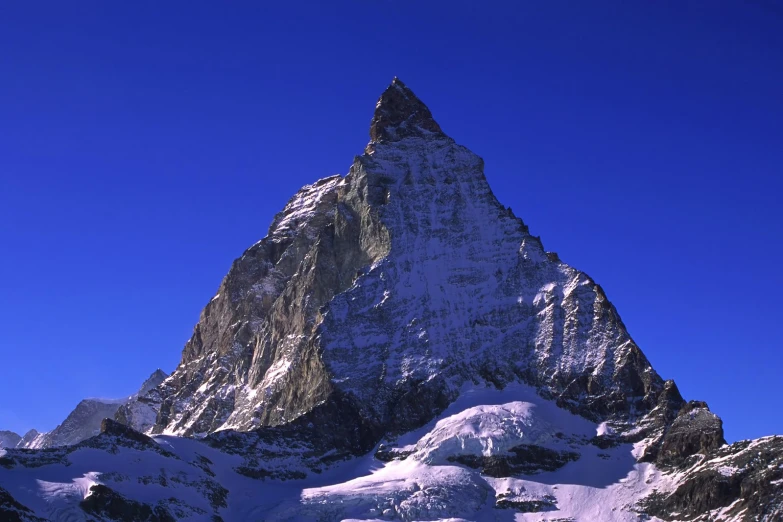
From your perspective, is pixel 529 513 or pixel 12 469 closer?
pixel 12 469

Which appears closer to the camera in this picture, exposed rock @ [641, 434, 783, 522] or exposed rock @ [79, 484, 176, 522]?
exposed rock @ [79, 484, 176, 522]

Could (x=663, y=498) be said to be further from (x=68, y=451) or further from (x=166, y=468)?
(x=68, y=451)

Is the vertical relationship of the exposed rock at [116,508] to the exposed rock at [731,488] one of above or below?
below

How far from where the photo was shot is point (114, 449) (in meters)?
199

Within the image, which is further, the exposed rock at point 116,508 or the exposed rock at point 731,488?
the exposed rock at point 731,488

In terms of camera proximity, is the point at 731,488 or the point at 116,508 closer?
the point at 116,508

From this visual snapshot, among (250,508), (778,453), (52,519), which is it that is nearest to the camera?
(52,519)

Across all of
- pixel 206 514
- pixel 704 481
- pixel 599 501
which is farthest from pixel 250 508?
pixel 704 481

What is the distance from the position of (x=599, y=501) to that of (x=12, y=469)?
309ft

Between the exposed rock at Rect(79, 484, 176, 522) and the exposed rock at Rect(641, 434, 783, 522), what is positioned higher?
the exposed rock at Rect(641, 434, 783, 522)

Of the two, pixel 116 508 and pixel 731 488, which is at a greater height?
pixel 731 488

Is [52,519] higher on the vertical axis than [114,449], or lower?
lower

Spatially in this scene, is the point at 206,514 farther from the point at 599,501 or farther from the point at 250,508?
the point at 599,501

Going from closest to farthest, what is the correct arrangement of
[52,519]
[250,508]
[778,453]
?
[52,519] < [778,453] < [250,508]
